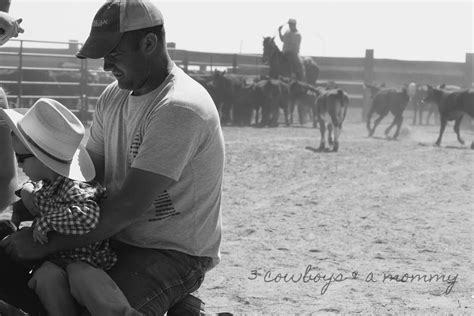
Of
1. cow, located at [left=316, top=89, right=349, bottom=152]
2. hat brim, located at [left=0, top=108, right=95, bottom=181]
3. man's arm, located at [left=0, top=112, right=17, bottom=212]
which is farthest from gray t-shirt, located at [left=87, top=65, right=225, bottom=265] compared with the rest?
cow, located at [left=316, top=89, right=349, bottom=152]

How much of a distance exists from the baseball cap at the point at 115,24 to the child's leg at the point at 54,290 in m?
0.79

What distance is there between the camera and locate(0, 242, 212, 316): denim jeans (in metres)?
3.04

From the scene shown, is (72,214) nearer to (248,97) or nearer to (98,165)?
(98,165)

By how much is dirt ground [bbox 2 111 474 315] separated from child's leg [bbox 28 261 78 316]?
159 centimetres

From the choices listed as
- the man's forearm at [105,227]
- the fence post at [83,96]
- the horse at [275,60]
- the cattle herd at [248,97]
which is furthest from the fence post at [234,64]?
the man's forearm at [105,227]

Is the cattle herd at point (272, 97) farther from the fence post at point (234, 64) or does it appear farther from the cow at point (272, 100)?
the fence post at point (234, 64)

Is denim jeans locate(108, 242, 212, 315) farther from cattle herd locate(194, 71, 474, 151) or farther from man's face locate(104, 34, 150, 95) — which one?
cattle herd locate(194, 71, 474, 151)

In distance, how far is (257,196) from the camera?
9.12 metres

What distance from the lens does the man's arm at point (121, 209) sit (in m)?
2.95

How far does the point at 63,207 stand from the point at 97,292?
0.32 metres

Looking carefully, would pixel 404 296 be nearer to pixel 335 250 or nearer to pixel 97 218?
pixel 335 250

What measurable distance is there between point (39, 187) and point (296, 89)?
71.6 feet

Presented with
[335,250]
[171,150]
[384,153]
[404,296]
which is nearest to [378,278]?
[404,296]

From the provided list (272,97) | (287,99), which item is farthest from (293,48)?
(272,97)
